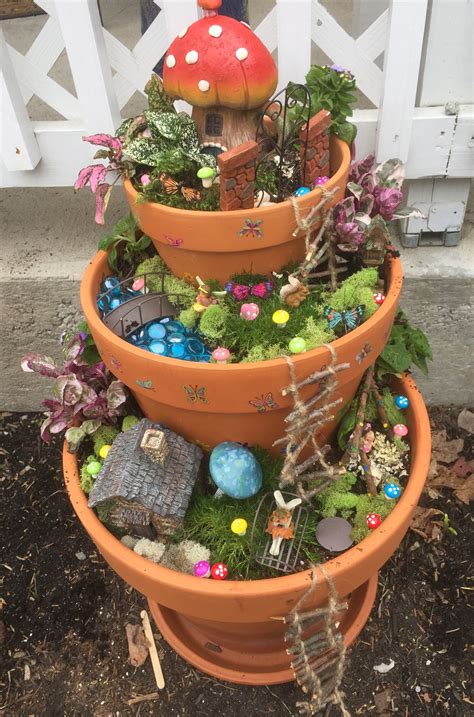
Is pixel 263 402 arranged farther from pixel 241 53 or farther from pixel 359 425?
pixel 241 53

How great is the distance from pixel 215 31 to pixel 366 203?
0.39 metres

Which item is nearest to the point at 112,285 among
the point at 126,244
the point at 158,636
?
the point at 126,244

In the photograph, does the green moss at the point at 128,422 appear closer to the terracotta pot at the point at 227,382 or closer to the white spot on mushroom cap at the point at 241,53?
the terracotta pot at the point at 227,382

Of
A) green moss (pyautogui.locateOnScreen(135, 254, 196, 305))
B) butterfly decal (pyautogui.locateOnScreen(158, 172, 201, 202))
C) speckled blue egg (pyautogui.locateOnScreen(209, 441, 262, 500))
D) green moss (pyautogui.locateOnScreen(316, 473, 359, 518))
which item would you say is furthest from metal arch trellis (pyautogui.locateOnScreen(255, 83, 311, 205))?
green moss (pyautogui.locateOnScreen(316, 473, 359, 518))

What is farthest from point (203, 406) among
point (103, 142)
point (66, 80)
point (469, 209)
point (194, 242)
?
point (66, 80)

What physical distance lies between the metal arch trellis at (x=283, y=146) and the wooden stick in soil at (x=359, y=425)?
0.39 metres

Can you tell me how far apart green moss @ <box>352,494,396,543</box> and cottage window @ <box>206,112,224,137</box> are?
28.4 inches

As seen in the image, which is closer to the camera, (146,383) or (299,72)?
(146,383)

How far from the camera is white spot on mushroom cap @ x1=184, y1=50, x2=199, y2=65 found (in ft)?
3.10

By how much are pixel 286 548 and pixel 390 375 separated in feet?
1.56

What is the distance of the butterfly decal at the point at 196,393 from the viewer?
3.15ft

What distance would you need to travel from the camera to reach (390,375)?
1.32 metres

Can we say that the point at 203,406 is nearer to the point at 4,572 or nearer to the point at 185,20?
the point at 185,20

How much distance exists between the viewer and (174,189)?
1.02 meters
